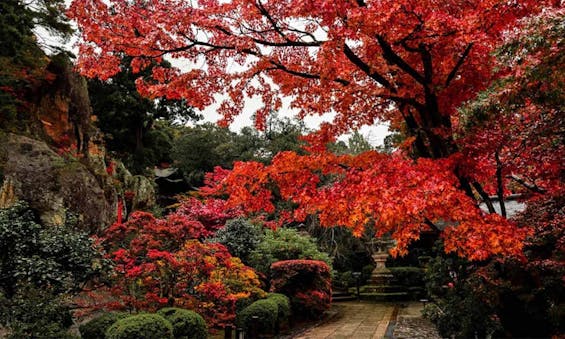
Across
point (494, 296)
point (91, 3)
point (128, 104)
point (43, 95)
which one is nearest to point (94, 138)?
point (43, 95)

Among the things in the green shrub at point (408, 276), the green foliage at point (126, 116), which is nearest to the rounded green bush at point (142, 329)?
the green foliage at point (126, 116)

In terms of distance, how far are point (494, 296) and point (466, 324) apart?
90 cm

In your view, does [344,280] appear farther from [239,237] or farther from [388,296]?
[239,237]

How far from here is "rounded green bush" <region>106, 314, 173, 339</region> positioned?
6070 mm

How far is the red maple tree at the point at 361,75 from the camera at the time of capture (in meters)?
4.69

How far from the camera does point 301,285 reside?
501 inches

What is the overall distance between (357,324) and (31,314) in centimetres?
886

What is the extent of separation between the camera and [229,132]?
2788cm

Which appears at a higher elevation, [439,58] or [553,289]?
[439,58]

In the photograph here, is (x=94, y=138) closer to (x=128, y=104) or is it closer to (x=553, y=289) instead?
(x=128, y=104)

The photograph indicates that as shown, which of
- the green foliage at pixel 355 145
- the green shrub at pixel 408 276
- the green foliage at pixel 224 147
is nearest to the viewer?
the green shrub at pixel 408 276

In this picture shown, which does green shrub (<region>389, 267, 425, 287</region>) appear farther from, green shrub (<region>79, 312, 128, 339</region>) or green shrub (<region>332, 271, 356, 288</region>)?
green shrub (<region>79, 312, 128, 339</region>)

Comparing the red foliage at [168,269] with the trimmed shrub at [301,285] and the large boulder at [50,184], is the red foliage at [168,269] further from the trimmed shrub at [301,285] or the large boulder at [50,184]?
the trimmed shrub at [301,285]

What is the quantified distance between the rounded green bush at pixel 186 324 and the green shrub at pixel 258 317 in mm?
2188
